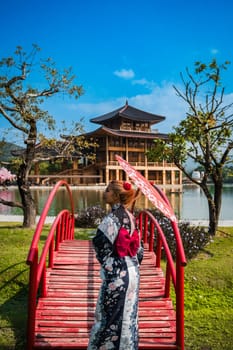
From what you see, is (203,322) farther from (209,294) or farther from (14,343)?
(14,343)

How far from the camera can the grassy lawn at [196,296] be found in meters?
3.46

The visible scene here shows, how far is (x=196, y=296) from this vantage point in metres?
4.70

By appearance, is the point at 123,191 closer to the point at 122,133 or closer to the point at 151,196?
the point at 151,196

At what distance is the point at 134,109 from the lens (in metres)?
49.7

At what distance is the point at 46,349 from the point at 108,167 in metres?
37.9

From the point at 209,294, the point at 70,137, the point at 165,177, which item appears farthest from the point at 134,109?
the point at 209,294

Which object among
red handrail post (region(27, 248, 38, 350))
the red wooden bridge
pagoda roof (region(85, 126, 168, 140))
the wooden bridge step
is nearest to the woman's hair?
the red wooden bridge

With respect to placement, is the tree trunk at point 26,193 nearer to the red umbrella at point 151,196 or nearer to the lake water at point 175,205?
the lake water at point 175,205

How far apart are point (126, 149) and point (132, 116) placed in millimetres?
5338

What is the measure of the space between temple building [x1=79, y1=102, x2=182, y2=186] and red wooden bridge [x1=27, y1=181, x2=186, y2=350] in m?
35.2

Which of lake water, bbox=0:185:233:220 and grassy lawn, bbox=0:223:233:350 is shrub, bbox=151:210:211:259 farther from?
lake water, bbox=0:185:233:220

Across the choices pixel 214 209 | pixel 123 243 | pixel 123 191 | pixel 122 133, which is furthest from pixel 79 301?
pixel 122 133

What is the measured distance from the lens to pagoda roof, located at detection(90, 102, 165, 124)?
150 ft

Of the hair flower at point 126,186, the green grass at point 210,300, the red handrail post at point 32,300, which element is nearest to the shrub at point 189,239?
the green grass at point 210,300
